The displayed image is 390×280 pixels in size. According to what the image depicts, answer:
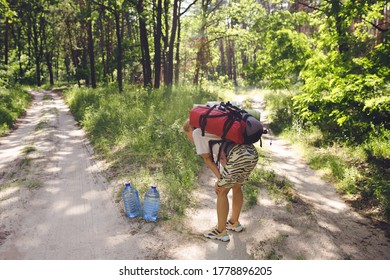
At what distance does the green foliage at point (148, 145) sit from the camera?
566 cm

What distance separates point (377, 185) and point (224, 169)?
4309 mm

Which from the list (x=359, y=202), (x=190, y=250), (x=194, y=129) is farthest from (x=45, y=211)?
(x=359, y=202)

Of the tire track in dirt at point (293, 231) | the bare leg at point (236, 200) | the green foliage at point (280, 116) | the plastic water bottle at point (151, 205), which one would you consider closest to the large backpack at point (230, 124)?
the bare leg at point (236, 200)

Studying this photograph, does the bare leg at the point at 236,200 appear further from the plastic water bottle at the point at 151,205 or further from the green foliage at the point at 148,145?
the plastic water bottle at the point at 151,205

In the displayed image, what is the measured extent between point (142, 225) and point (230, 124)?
2.17m

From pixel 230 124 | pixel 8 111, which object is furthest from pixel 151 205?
pixel 8 111

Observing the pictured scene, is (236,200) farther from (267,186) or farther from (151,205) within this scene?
(267,186)

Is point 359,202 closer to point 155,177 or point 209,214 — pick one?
point 209,214

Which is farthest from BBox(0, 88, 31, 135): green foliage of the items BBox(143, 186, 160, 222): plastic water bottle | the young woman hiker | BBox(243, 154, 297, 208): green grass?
the young woman hiker

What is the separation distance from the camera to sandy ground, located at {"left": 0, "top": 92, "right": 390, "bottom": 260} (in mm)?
4004

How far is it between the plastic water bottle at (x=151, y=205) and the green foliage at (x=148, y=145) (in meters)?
0.22

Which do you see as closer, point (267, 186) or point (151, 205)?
point (151, 205)

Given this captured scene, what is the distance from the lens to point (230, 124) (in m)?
3.58

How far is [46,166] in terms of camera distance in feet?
22.5
